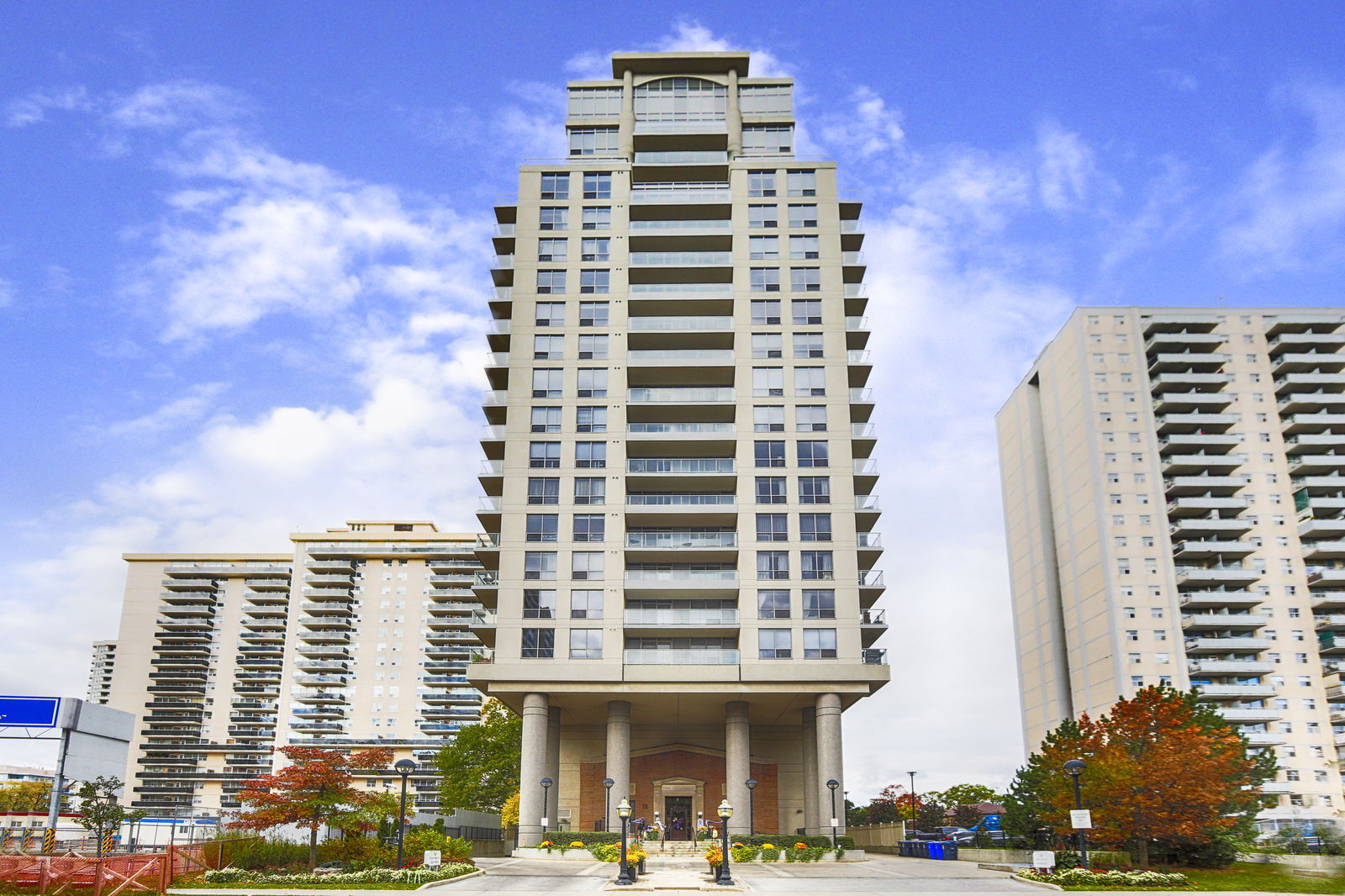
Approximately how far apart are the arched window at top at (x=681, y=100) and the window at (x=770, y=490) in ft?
95.6

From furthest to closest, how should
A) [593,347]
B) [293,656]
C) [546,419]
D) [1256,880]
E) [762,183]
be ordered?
[293,656] → [762,183] → [593,347] → [546,419] → [1256,880]

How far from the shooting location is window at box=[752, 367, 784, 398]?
217ft

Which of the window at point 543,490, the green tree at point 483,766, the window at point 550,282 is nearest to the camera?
the window at point 543,490

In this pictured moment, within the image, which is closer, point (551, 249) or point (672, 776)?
point (672, 776)

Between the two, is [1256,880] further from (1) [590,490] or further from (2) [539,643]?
(1) [590,490]

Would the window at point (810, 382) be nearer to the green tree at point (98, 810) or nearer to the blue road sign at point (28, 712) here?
the blue road sign at point (28, 712)

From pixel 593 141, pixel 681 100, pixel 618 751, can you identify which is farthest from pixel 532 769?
pixel 681 100

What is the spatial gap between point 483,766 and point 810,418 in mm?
35855

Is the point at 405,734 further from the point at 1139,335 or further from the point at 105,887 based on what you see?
the point at 105,887

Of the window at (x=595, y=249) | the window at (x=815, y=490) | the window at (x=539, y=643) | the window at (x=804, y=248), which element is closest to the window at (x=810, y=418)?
the window at (x=815, y=490)

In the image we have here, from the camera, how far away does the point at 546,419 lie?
65562 millimetres

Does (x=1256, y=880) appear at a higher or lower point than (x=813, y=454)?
lower

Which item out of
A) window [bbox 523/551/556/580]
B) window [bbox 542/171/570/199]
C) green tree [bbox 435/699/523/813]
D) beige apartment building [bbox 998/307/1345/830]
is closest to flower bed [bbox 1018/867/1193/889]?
window [bbox 523/551/556/580]

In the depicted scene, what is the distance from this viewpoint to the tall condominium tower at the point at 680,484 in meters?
60.7
